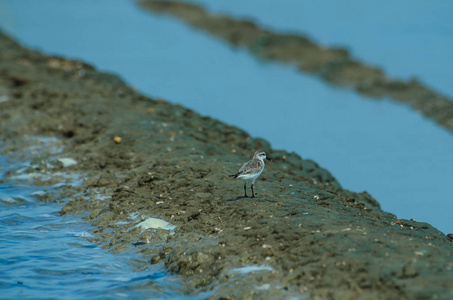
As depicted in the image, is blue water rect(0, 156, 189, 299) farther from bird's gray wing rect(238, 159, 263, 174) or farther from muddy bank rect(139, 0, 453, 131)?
muddy bank rect(139, 0, 453, 131)

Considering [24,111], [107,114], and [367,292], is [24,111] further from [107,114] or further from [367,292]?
[367,292]

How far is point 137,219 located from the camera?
11.5 metres

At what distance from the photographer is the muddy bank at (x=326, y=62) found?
21906mm

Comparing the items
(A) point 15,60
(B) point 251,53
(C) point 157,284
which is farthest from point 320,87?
(C) point 157,284

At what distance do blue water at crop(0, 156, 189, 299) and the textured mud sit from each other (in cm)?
30

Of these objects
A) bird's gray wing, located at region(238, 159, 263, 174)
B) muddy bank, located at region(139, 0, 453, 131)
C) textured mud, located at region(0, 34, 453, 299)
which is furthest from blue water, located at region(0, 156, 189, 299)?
muddy bank, located at region(139, 0, 453, 131)

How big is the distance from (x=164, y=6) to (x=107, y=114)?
31.6 meters

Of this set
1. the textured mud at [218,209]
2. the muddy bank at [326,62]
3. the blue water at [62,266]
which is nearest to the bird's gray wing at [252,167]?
the textured mud at [218,209]

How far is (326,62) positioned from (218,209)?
17737mm

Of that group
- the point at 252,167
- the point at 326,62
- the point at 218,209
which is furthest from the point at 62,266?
the point at 326,62

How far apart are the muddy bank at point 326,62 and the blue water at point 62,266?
1219 cm

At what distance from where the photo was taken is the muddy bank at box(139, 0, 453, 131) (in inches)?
862

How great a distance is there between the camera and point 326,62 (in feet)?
90.8

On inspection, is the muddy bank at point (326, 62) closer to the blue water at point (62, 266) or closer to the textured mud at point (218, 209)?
the textured mud at point (218, 209)
